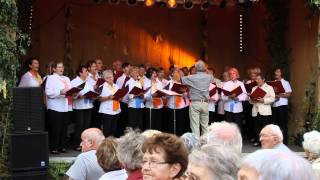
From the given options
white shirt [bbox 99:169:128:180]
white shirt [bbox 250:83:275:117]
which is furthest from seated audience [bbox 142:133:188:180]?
white shirt [bbox 250:83:275:117]

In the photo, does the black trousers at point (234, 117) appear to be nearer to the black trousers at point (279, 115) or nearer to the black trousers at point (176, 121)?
the black trousers at point (279, 115)

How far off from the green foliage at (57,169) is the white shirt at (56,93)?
1.10m

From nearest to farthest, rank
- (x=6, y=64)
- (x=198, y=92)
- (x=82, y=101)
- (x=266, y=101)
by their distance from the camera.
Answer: (x=6, y=64) < (x=82, y=101) < (x=198, y=92) < (x=266, y=101)

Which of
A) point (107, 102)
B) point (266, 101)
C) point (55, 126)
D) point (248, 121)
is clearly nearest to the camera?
point (55, 126)

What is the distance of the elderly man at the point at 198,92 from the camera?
34.2ft

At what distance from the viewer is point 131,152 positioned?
11.9ft

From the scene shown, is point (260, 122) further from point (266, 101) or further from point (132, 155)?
point (132, 155)

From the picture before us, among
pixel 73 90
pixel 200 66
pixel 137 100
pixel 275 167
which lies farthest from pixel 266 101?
pixel 275 167

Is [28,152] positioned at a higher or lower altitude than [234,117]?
lower

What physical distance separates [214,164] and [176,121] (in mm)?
8634

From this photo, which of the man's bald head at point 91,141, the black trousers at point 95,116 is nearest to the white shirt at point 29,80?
the black trousers at point 95,116

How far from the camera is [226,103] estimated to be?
36.8 ft

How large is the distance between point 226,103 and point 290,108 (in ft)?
6.81

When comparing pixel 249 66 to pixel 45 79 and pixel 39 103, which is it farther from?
pixel 39 103
